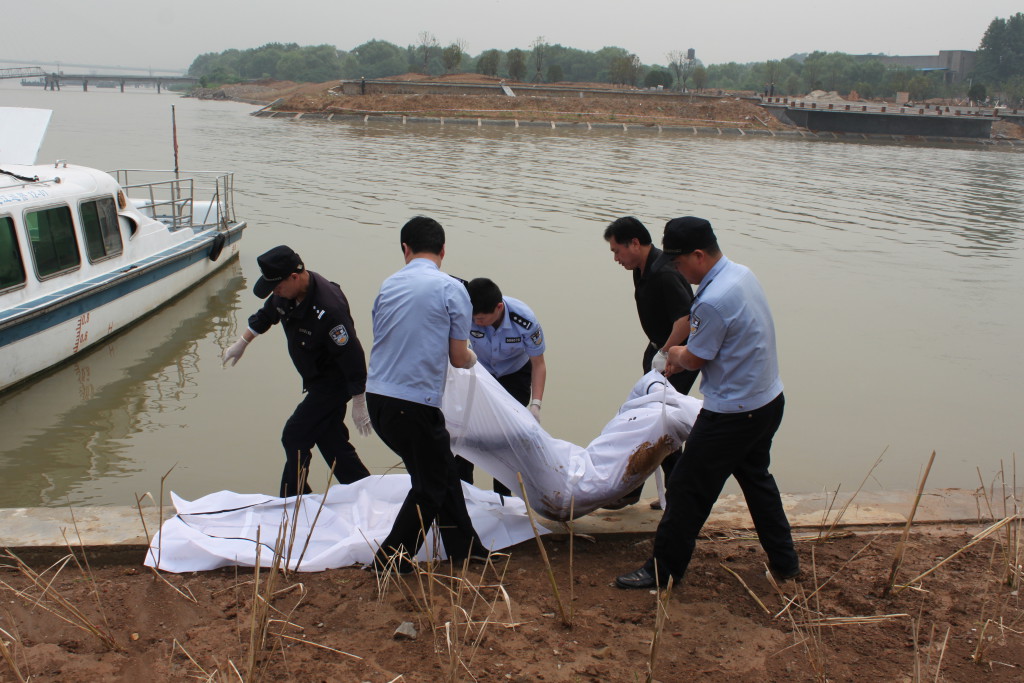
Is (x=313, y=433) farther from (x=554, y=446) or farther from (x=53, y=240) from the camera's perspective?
(x=53, y=240)

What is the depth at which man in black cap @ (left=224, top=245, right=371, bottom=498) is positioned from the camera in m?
4.40

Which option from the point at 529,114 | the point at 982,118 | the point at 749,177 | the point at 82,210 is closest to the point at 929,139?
the point at 982,118

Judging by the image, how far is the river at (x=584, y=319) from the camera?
6684 millimetres

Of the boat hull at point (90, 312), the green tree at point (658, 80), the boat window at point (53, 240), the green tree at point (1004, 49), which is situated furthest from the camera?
the green tree at point (1004, 49)

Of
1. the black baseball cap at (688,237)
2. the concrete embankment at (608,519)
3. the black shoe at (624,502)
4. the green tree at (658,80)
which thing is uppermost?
the green tree at (658,80)

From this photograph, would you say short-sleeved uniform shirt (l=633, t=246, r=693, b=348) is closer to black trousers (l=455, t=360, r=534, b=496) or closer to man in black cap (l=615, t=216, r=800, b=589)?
black trousers (l=455, t=360, r=534, b=496)

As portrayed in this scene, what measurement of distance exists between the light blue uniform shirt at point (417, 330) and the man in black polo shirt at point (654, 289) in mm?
1232

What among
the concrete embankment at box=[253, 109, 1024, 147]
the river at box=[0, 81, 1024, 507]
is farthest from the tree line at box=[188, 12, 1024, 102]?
the river at box=[0, 81, 1024, 507]

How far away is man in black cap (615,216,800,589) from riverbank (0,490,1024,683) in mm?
278

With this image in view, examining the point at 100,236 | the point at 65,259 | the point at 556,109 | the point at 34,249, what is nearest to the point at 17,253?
the point at 34,249

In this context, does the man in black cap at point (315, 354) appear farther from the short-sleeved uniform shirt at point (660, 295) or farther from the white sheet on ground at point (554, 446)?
the short-sleeved uniform shirt at point (660, 295)

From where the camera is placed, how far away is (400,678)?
9.95 feet

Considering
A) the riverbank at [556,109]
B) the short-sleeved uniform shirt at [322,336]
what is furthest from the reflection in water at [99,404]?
the riverbank at [556,109]

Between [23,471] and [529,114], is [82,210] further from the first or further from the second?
[529,114]
